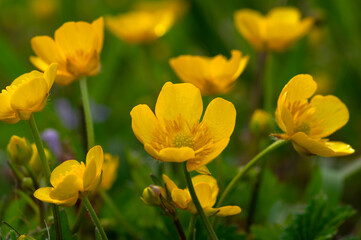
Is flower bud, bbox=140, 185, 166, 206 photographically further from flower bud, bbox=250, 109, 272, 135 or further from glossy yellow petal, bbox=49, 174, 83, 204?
flower bud, bbox=250, 109, 272, 135

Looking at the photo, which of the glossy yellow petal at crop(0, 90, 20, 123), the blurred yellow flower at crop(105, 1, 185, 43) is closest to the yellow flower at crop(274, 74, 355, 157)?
the glossy yellow petal at crop(0, 90, 20, 123)

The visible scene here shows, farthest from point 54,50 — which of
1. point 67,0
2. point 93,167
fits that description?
point 67,0

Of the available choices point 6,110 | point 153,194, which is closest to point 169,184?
point 153,194

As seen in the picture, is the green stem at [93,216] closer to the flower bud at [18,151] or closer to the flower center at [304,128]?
the flower bud at [18,151]

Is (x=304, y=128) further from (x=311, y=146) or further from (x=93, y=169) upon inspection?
(x=93, y=169)

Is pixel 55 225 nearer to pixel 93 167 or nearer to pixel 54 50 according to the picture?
pixel 93 167

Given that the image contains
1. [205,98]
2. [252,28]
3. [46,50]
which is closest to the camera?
[46,50]

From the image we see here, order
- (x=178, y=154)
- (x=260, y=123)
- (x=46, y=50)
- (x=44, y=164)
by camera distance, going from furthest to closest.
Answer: (x=260, y=123) → (x=46, y=50) → (x=44, y=164) → (x=178, y=154)
